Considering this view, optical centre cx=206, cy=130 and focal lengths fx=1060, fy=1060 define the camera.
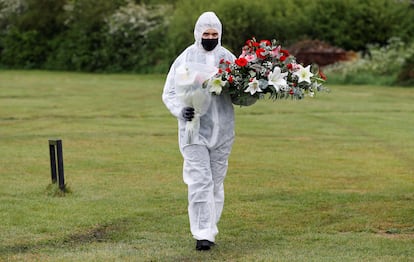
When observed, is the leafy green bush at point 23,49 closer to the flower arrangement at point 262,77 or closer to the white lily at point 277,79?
the flower arrangement at point 262,77

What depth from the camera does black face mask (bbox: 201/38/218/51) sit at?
31.7ft

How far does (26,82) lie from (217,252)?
30.2m

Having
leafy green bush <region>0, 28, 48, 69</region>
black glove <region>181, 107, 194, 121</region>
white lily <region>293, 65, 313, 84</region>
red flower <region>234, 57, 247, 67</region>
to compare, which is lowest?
leafy green bush <region>0, 28, 48, 69</region>

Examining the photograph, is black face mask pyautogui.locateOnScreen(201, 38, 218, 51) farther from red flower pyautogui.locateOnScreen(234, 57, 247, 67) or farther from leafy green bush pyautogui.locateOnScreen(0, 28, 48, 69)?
leafy green bush pyautogui.locateOnScreen(0, 28, 48, 69)

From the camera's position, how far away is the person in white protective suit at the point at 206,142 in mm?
9539

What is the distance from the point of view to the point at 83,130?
22266mm

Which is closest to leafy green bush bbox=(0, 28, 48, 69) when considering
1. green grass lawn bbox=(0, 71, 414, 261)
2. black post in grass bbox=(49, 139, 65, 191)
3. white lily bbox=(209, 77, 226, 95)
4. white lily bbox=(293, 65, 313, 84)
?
green grass lawn bbox=(0, 71, 414, 261)

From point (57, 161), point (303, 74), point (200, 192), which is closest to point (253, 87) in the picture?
point (303, 74)

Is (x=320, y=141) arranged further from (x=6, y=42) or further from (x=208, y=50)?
(x=6, y=42)

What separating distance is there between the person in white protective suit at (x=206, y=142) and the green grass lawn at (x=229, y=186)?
31 cm

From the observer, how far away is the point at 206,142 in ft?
31.7

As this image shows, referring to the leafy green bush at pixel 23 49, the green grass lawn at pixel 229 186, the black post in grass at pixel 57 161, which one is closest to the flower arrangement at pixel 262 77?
the green grass lawn at pixel 229 186

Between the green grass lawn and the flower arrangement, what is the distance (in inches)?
56.0

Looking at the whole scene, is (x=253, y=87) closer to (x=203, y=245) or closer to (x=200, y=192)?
(x=200, y=192)
